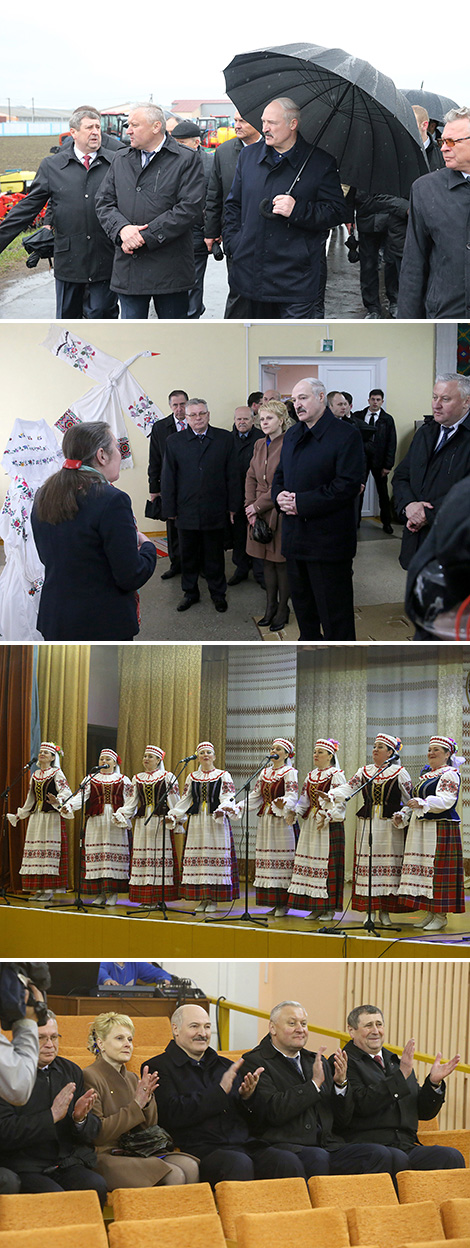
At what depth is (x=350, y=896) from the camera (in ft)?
15.9

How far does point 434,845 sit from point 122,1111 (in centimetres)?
171

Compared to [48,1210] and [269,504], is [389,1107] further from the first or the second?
[269,504]

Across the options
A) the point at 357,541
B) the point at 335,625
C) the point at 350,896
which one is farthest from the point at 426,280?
the point at 350,896

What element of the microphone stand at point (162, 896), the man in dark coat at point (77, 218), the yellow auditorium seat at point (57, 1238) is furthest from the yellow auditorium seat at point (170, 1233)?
the man in dark coat at point (77, 218)

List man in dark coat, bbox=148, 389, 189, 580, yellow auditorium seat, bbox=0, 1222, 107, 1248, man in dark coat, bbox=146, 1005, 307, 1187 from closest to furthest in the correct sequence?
1. yellow auditorium seat, bbox=0, 1222, 107, 1248
2. man in dark coat, bbox=146, 1005, 307, 1187
3. man in dark coat, bbox=148, 389, 189, 580

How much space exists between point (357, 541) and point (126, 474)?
100 centimetres

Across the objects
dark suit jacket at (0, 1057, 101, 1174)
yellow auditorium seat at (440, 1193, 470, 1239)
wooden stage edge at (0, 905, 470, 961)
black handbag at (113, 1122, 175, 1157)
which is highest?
wooden stage edge at (0, 905, 470, 961)

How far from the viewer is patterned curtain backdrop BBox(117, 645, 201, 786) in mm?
4863

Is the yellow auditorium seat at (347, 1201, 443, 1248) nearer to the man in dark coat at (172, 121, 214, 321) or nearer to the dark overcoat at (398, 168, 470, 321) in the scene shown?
the dark overcoat at (398, 168, 470, 321)

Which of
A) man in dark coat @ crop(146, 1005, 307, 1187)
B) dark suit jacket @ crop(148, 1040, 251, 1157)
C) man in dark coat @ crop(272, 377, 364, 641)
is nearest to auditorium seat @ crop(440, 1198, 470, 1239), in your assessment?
A: man in dark coat @ crop(146, 1005, 307, 1187)

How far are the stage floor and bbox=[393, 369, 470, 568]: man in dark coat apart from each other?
1.64 meters

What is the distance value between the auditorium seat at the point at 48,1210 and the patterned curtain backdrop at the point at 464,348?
138 inches

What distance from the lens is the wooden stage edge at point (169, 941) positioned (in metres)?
4.79

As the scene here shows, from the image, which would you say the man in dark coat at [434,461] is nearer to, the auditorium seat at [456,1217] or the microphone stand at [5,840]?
the microphone stand at [5,840]
